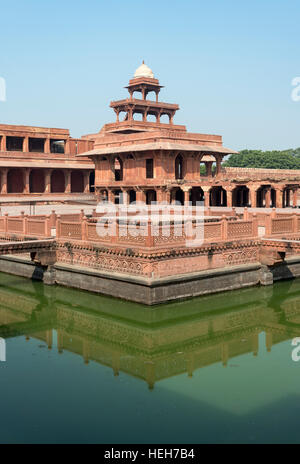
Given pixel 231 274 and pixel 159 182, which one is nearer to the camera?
pixel 231 274

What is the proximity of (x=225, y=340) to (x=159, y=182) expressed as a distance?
22.5 m

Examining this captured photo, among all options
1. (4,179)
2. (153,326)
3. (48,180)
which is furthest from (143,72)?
(153,326)

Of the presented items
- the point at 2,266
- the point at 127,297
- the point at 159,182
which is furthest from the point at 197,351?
the point at 159,182

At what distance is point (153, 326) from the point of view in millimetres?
15211

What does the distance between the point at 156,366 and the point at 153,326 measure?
2.84 metres

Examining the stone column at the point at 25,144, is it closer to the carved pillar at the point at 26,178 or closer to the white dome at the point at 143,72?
the carved pillar at the point at 26,178

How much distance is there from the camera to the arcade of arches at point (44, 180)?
4284cm

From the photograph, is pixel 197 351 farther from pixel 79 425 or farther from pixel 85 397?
pixel 79 425

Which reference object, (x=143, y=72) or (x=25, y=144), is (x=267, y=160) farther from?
(x=25, y=144)

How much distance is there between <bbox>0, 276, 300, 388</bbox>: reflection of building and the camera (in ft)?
42.5

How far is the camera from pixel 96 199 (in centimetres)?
4022

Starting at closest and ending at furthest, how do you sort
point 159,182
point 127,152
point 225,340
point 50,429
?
point 50,429, point 225,340, point 159,182, point 127,152

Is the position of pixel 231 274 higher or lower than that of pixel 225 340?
higher

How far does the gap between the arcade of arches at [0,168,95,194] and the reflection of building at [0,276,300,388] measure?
24.6 metres
